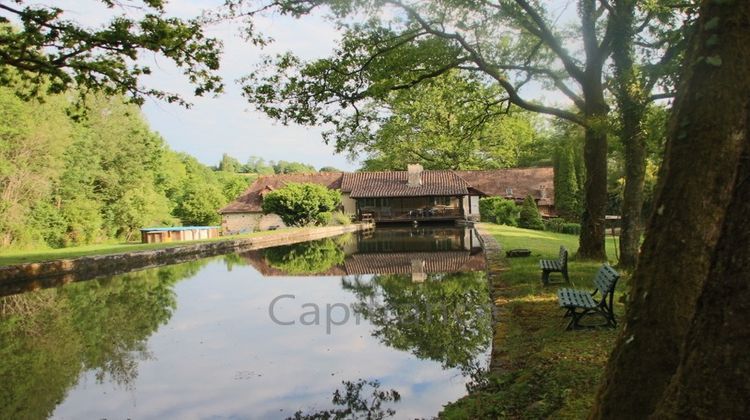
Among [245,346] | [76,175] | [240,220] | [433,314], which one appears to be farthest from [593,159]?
[240,220]

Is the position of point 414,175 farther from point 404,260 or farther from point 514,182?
point 404,260

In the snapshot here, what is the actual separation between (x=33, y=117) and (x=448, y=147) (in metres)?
30.4

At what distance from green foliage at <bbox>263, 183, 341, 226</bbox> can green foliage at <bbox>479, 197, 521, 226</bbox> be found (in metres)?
11.2

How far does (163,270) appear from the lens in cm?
1527

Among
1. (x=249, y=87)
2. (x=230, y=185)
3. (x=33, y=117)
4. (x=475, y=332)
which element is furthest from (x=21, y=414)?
(x=230, y=185)

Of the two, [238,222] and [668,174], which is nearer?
[668,174]

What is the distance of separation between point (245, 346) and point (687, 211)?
19.2 feet

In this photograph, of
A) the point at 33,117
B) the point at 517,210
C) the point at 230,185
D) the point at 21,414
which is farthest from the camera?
the point at 230,185

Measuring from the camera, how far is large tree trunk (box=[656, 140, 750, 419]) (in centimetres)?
186

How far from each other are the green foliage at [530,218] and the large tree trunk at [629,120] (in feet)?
68.3

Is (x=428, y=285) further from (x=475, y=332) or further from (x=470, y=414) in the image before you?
(x=470, y=414)

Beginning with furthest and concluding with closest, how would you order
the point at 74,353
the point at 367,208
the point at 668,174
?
the point at 367,208
the point at 74,353
the point at 668,174

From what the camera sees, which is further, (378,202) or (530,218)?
(378,202)

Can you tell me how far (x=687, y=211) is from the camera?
240 centimetres
